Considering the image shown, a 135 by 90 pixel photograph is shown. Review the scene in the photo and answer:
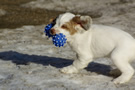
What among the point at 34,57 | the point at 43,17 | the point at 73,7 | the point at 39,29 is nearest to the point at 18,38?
the point at 39,29

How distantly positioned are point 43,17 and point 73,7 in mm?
2930

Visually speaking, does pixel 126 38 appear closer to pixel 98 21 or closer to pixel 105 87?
pixel 105 87

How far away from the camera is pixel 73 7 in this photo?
13.9 m

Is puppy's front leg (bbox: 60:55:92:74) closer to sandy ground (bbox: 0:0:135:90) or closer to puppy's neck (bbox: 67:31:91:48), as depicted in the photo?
sandy ground (bbox: 0:0:135:90)

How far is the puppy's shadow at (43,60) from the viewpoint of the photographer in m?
5.37

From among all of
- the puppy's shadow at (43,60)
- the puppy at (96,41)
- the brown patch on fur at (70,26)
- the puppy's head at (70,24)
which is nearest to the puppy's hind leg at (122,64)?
the puppy at (96,41)

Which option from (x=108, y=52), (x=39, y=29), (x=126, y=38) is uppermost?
(x=126, y=38)

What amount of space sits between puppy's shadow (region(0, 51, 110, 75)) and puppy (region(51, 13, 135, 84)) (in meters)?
0.75

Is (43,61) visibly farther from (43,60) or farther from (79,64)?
(79,64)

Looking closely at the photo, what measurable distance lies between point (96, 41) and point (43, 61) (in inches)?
75.3

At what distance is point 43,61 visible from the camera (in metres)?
5.99

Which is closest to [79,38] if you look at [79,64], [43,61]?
[79,64]

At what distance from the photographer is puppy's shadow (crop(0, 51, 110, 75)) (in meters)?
5.37

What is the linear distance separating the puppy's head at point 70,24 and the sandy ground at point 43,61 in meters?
0.87
